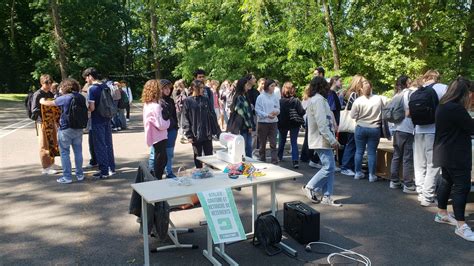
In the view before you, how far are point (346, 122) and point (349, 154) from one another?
0.59m

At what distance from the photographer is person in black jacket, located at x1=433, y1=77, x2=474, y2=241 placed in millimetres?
4281

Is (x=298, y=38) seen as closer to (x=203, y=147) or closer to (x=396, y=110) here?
(x=396, y=110)

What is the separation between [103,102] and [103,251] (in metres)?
3.27

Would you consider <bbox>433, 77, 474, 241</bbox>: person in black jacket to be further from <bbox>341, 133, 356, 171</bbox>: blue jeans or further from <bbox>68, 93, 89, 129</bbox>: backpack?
<bbox>68, 93, 89, 129</bbox>: backpack

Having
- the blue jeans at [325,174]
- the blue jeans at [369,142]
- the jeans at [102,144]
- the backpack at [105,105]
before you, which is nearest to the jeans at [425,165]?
the blue jeans at [369,142]

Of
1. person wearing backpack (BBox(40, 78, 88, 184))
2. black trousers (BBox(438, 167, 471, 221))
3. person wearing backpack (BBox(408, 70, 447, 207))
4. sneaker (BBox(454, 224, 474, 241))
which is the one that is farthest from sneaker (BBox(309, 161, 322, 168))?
person wearing backpack (BBox(40, 78, 88, 184))

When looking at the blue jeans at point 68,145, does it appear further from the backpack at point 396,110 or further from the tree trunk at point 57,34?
the tree trunk at point 57,34

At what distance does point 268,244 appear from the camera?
13.6 ft

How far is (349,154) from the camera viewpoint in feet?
23.9

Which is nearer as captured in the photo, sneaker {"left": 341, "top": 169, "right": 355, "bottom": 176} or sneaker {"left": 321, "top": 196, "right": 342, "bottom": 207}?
sneaker {"left": 321, "top": 196, "right": 342, "bottom": 207}

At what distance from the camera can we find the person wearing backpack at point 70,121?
21.4 ft

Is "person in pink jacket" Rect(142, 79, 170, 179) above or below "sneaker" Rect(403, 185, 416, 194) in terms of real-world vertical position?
above

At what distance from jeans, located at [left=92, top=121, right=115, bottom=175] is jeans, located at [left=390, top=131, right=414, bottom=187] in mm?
4844

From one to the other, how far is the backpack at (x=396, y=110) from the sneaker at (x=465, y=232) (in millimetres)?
1970
